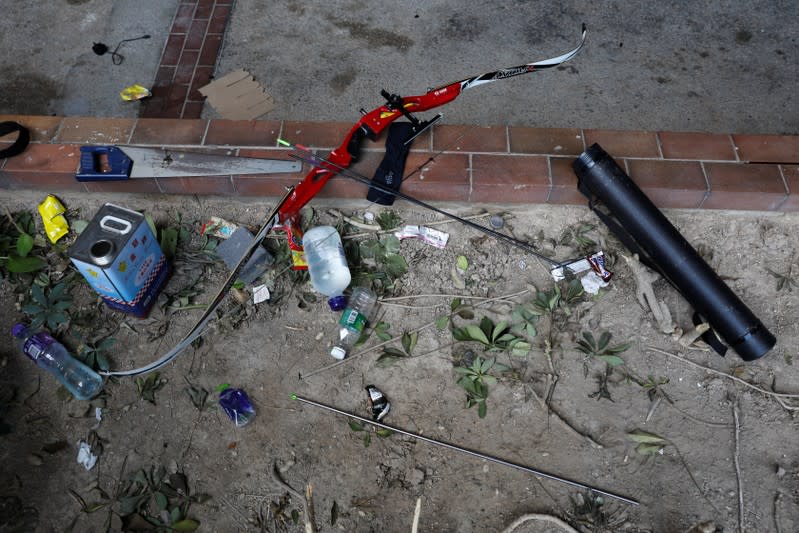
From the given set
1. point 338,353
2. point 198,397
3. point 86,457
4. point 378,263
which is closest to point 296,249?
point 378,263

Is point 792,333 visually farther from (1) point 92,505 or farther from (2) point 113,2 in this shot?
(2) point 113,2

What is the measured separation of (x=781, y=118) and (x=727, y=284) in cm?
135

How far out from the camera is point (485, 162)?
9.24 feet

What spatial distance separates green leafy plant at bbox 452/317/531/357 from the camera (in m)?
2.59

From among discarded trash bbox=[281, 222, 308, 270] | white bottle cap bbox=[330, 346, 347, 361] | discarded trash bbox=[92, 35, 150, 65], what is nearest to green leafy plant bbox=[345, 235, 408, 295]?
discarded trash bbox=[281, 222, 308, 270]

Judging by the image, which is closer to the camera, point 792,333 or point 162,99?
point 792,333

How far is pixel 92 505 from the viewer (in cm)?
233

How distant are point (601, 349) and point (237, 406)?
1640mm

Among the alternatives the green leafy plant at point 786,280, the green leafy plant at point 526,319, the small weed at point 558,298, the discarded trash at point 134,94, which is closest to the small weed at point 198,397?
the green leafy plant at point 526,319

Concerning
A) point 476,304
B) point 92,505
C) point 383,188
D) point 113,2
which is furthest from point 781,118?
point 113,2

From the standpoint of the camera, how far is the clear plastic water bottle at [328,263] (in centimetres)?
271

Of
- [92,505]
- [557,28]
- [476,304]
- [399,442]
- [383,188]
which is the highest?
[557,28]

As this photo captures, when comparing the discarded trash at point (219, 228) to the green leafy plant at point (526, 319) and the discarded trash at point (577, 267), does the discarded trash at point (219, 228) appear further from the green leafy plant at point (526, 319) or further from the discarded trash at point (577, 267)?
the discarded trash at point (577, 267)

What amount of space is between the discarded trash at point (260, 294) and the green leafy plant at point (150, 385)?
21.4 inches
